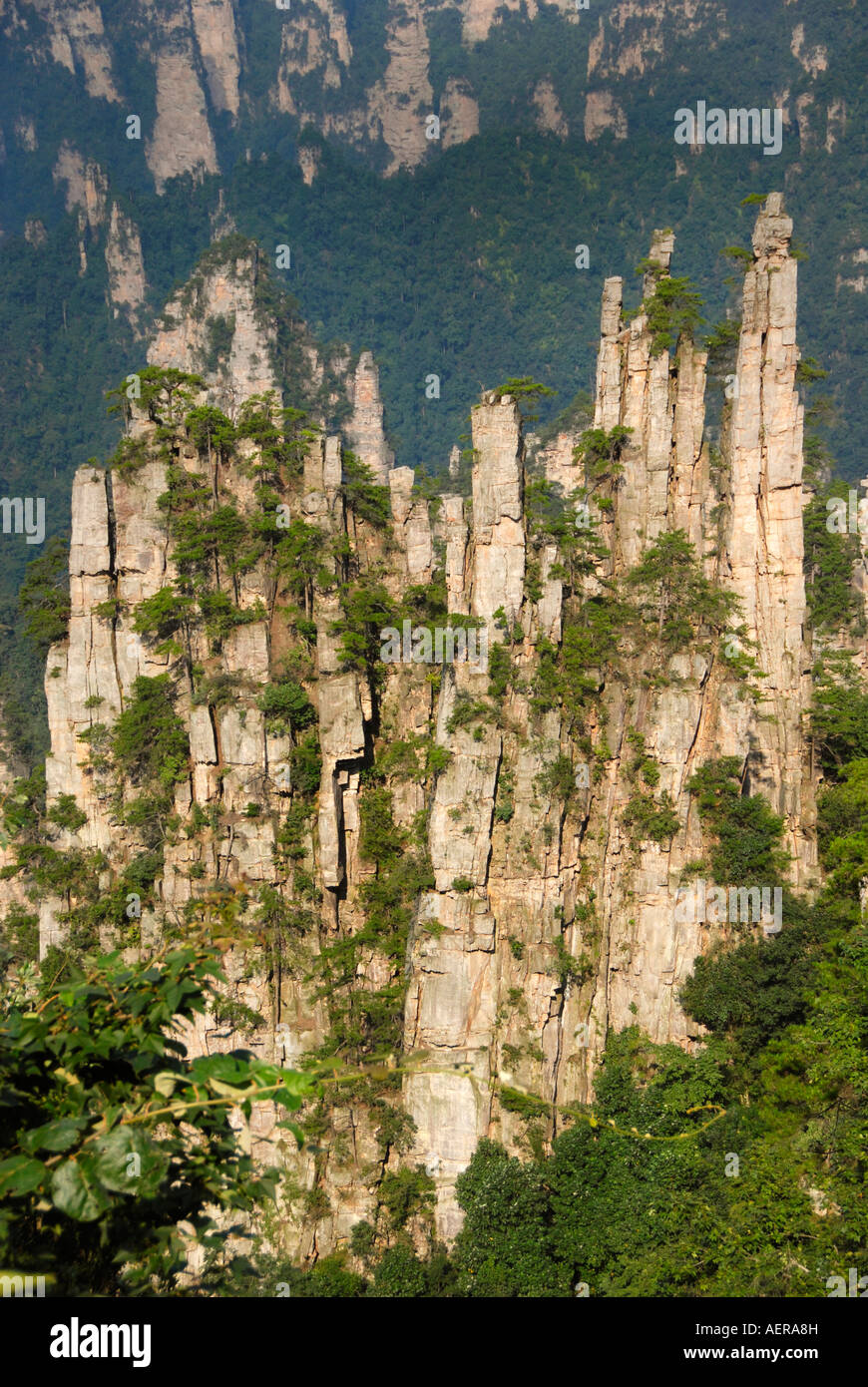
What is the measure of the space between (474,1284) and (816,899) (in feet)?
42.2

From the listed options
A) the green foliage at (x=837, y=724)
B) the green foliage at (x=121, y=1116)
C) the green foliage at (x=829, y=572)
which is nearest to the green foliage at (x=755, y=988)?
the green foliage at (x=837, y=724)

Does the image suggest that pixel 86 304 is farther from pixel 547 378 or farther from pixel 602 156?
pixel 602 156

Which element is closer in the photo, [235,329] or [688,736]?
[688,736]

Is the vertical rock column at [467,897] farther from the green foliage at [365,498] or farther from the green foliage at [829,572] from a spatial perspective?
the green foliage at [829,572]

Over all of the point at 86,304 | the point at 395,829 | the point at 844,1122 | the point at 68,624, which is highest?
the point at 86,304

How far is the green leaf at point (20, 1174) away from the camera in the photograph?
509cm

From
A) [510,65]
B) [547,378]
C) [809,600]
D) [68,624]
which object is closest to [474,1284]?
[68,624]

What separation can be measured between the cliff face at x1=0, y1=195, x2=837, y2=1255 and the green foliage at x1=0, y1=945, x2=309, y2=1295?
72.8 feet

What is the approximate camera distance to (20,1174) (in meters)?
5.15

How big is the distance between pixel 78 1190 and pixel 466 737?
76.6 feet

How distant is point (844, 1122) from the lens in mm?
21484

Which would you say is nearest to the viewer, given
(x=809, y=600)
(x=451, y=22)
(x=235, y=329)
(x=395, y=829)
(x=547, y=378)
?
(x=395, y=829)

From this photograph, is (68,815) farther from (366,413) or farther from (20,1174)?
(366,413)

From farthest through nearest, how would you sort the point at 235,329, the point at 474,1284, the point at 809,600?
the point at 235,329
the point at 809,600
the point at 474,1284
